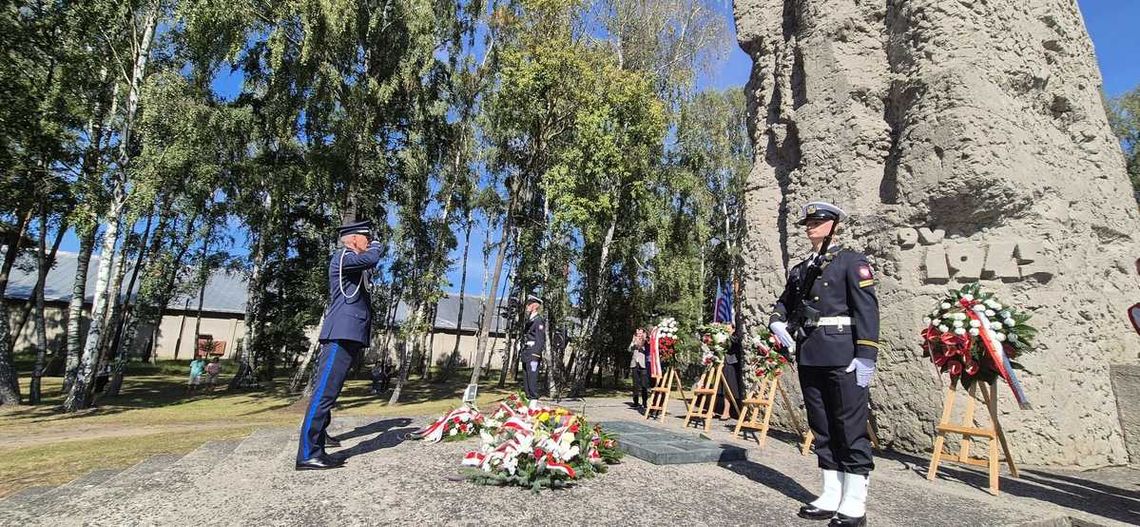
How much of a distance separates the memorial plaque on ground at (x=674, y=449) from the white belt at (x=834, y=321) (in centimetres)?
182

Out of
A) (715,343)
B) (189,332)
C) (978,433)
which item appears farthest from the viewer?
(189,332)

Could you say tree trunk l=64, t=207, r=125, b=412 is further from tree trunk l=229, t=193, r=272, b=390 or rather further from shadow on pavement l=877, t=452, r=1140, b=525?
shadow on pavement l=877, t=452, r=1140, b=525

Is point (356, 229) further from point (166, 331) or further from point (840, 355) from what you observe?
point (166, 331)

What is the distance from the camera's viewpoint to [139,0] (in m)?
12.5

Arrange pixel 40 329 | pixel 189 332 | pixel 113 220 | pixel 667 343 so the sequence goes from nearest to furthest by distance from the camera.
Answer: pixel 667 343, pixel 113 220, pixel 40 329, pixel 189 332

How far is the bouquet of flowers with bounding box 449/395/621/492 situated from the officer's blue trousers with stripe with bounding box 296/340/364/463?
1.22m

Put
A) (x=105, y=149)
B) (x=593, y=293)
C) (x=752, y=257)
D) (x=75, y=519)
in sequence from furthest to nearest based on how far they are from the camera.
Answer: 1. (x=593, y=293)
2. (x=105, y=149)
3. (x=752, y=257)
4. (x=75, y=519)

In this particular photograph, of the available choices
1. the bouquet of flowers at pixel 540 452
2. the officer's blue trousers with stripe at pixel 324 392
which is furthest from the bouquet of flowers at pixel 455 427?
the officer's blue trousers with stripe at pixel 324 392

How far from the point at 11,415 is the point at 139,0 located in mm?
9517

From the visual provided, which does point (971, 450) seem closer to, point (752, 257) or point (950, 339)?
point (950, 339)

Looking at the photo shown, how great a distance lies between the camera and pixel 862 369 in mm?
3520

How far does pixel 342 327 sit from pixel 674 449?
3110mm

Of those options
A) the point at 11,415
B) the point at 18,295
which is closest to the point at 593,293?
the point at 11,415

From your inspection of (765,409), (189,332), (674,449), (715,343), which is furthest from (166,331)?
(674,449)
